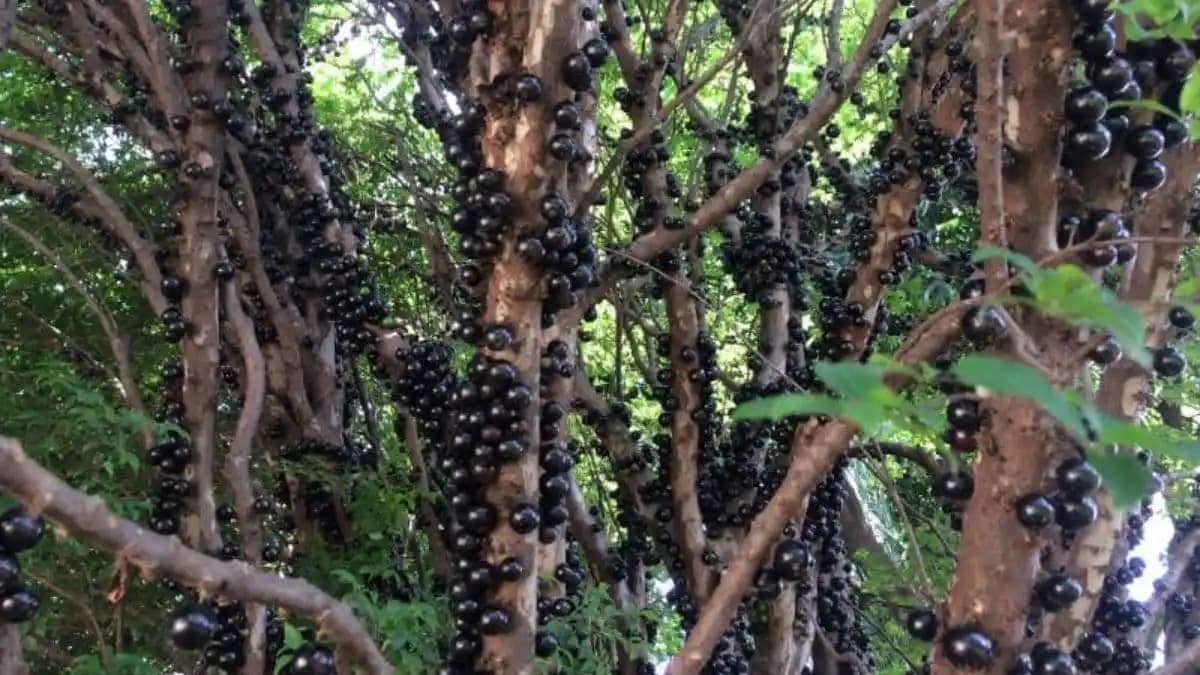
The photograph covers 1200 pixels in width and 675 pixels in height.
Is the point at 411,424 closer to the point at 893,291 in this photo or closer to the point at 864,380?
the point at 893,291

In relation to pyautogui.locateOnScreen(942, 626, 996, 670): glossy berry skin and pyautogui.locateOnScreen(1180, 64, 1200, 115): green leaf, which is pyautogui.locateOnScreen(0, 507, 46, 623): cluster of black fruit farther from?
pyautogui.locateOnScreen(1180, 64, 1200, 115): green leaf

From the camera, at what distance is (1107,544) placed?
2.59 metres

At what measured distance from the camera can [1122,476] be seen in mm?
880

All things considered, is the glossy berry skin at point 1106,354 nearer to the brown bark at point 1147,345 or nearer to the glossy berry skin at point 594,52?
the brown bark at point 1147,345

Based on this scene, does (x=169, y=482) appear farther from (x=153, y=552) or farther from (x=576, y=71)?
(x=153, y=552)

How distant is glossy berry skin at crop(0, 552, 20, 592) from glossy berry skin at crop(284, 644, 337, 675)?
523 mm

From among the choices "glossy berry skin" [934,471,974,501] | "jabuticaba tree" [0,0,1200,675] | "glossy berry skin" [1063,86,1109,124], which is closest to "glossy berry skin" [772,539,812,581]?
"jabuticaba tree" [0,0,1200,675]

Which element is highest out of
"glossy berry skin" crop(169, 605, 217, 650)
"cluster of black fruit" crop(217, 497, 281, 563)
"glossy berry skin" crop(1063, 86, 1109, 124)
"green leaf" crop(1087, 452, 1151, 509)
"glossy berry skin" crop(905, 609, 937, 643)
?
"cluster of black fruit" crop(217, 497, 281, 563)

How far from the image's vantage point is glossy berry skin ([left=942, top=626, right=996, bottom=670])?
1.96m

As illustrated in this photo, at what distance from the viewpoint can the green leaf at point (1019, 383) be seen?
88cm

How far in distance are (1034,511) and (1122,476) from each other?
113 cm

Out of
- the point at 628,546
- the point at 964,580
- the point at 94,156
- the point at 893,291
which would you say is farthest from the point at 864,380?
the point at 94,156

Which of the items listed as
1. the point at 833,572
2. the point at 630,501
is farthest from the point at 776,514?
the point at 833,572

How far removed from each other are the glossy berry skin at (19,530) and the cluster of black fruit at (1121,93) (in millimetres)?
1968
